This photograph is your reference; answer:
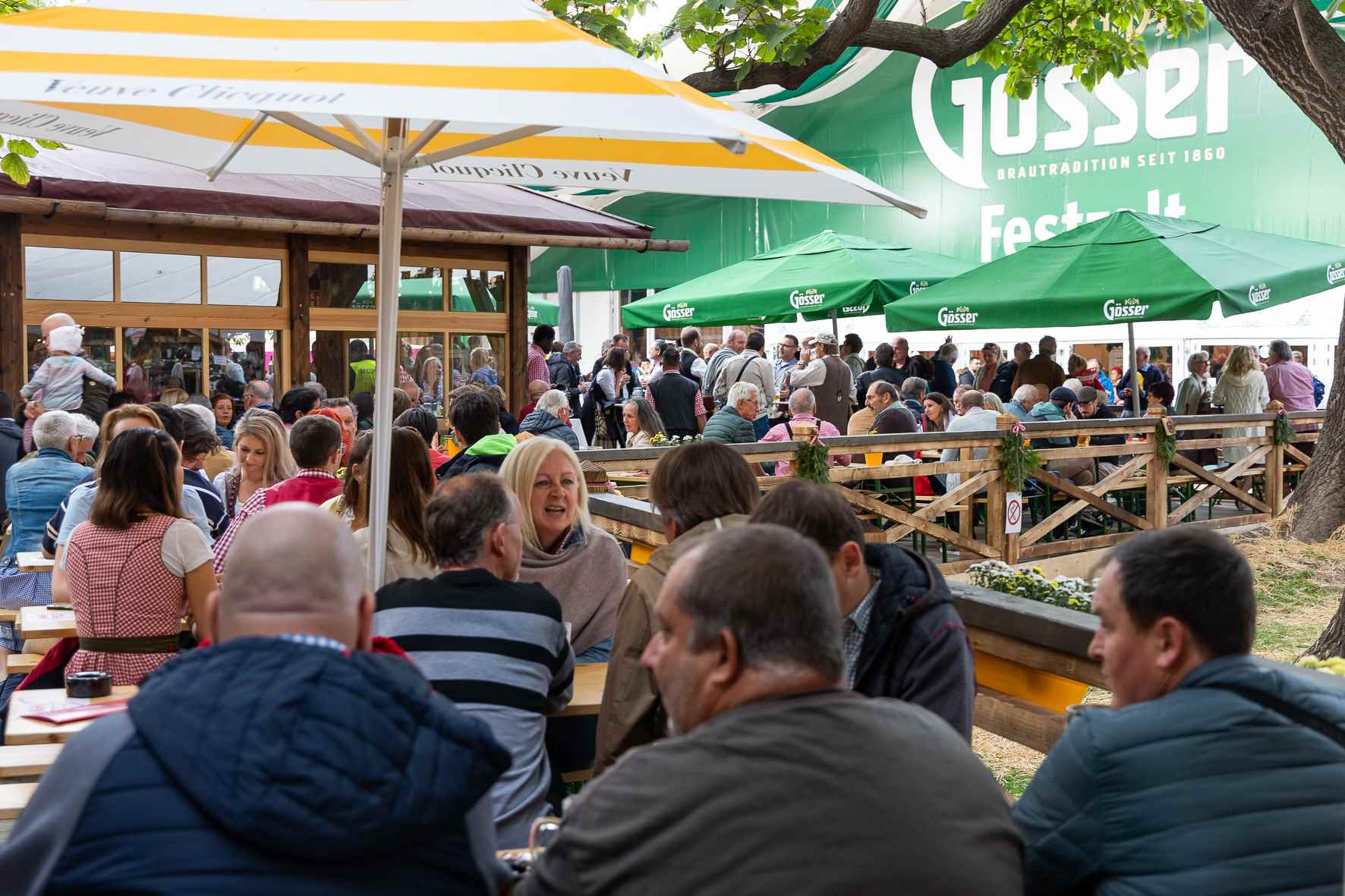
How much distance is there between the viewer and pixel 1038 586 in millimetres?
5320

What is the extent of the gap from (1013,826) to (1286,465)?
13.0 meters

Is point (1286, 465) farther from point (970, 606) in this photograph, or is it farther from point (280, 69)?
point (280, 69)

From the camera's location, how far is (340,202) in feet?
36.0

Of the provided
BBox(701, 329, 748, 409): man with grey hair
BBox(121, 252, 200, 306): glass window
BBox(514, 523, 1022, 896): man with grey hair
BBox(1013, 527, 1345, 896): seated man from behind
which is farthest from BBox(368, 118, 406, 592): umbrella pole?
BBox(701, 329, 748, 409): man with grey hair

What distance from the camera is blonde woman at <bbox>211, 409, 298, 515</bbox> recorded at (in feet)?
20.0

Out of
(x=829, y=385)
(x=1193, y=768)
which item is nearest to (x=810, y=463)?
(x=829, y=385)

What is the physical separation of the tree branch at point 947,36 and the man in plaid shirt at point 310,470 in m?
4.42

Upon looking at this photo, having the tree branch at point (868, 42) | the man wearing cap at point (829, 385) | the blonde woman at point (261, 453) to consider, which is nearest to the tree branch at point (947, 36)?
the tree branch at point (868, 42)

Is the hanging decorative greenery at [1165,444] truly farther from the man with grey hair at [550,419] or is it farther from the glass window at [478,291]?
the glass window at [478,291]

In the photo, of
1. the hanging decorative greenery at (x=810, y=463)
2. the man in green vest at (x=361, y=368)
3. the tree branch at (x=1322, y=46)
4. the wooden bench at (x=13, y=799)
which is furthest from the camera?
the man in green vest at (x=361, y=368)

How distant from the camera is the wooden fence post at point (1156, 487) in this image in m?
11.4

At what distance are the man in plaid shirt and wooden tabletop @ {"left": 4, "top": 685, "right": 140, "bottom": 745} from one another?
1.75 m

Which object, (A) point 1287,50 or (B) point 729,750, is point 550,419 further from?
(B) point 729,750

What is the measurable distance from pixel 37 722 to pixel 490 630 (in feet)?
4.24
